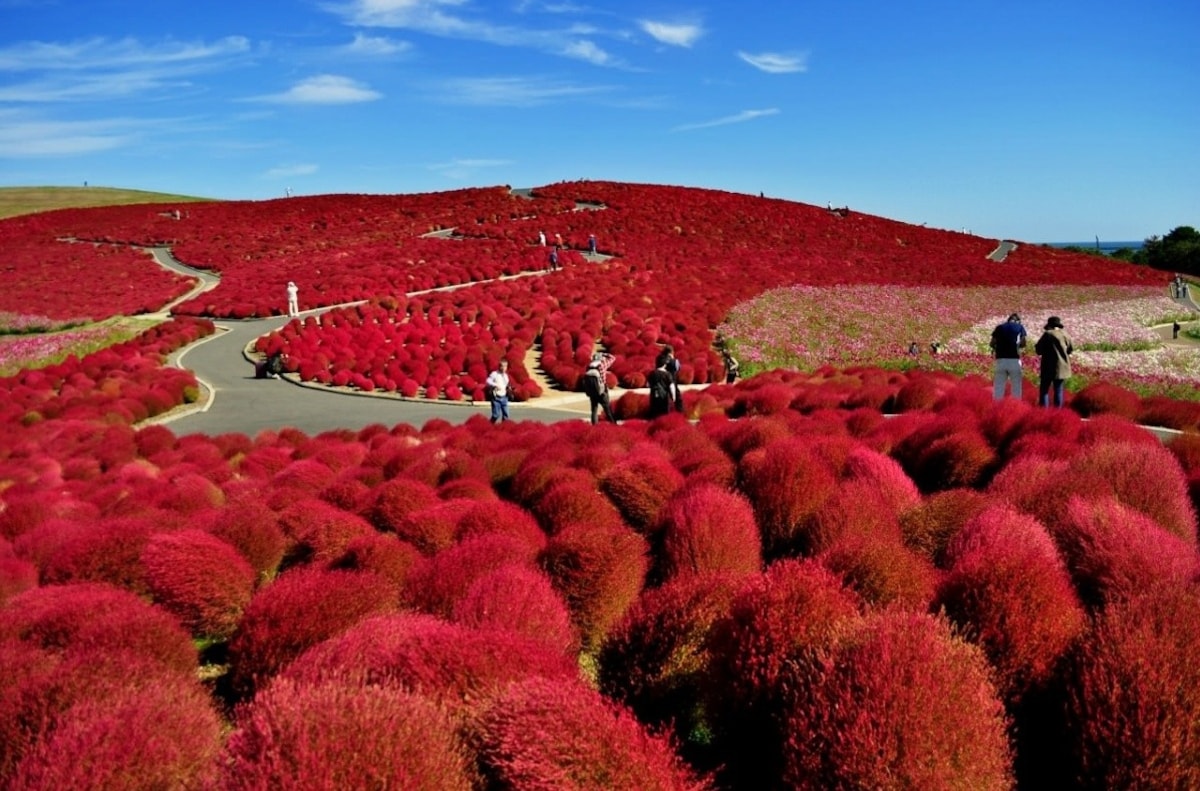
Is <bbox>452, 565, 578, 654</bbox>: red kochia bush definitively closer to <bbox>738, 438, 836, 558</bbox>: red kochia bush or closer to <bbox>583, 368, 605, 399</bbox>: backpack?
<bbox>738, 438, 836, 558</bbox>: red kochia bush

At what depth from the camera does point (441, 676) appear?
3469 mm

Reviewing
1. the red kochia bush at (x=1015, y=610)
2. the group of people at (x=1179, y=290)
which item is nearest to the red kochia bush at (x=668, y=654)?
the red kochia bush at (x=1015, y=610)

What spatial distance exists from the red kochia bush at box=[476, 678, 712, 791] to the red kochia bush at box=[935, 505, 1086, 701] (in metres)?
1.49

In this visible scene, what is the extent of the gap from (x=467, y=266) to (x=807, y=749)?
139 ft

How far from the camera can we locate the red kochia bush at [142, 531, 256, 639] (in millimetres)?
→ 5723

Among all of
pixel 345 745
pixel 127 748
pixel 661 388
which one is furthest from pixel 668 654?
pixel 661 388

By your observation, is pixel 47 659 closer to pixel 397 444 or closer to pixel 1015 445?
pixel 1015 445

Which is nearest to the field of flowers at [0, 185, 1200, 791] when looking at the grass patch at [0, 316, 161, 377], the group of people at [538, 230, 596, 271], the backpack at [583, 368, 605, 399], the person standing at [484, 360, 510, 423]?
the backpack at [583, 368, 605, 399]

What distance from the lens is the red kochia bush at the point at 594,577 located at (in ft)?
16.9

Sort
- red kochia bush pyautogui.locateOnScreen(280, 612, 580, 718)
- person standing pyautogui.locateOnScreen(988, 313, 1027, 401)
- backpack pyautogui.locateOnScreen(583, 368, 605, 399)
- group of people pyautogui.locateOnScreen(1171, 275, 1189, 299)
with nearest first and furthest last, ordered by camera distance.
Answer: red kochia bush pyautogui.locateOnScreen(280, 612, 580, 718) < person standing pyautogui.locateOnScreen(988, 313, 1027, 401) < backpack pyautogui.locateOnScreen(583, 368, 605, 399) < group of people pyautogui.locateOnScreen(1171, 275, 1189, 299)

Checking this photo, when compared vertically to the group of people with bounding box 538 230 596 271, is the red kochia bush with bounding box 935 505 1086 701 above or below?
below

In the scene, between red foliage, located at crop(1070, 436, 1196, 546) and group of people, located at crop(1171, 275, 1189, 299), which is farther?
group of people, located at crop(1171, 275, 1189, 299)

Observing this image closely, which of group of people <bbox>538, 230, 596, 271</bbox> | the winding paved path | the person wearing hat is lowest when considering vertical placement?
the winding paved path

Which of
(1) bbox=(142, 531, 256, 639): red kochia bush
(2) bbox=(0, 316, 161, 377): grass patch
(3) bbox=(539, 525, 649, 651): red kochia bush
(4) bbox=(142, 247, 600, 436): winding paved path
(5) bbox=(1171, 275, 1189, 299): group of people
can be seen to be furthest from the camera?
(5) bbox=(1171, 275, 1189, 299): group of people
